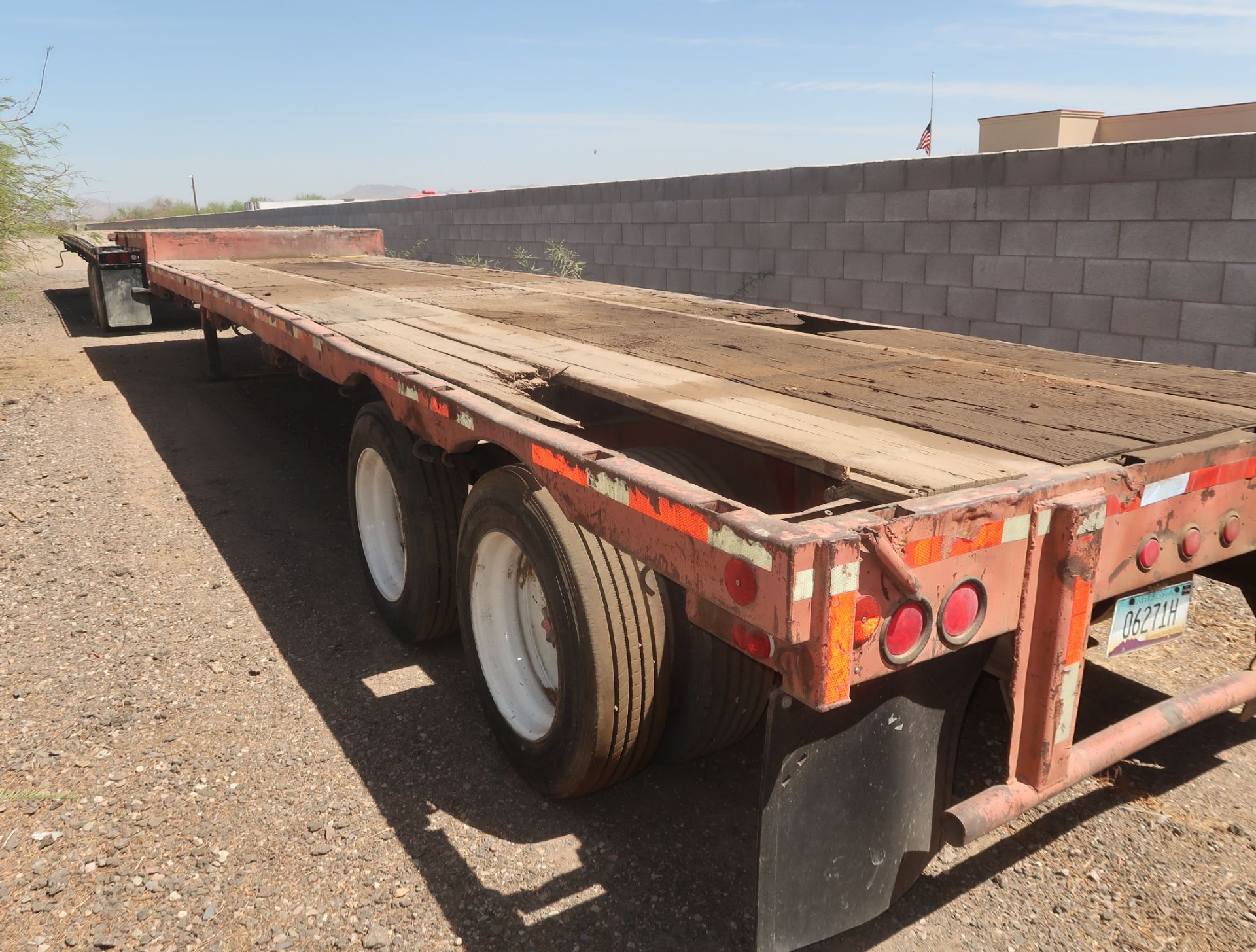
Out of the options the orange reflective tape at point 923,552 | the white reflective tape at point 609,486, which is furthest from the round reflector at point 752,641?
the white reflective tape at point 609,486

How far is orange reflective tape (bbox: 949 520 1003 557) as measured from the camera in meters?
1.88

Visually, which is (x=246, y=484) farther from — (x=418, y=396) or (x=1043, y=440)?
(x=1043, y=440)

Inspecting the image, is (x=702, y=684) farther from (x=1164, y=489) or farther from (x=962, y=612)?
(x=1164, y=489)

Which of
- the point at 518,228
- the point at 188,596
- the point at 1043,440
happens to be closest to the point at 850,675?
the point at 1043,440

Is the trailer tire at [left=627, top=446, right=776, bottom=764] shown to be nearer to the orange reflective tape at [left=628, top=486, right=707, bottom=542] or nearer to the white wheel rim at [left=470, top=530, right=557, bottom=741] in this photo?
the white wheel rim at [left=470, top=530, right=557, bottom=741]

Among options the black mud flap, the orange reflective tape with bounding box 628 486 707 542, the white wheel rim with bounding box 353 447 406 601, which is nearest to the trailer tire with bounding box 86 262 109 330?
the white wheel rim with bounding box 353 447 406 601

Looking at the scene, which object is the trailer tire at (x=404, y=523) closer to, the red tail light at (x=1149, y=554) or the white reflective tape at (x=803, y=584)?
the white reflective tape at (x=803, y=584)

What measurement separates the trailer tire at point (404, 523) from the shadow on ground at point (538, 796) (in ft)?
0.63

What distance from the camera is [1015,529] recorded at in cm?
197

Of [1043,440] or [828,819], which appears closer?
[828,819]

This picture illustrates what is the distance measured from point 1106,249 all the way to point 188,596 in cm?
627

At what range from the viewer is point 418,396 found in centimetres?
333

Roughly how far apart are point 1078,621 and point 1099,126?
2682 cm

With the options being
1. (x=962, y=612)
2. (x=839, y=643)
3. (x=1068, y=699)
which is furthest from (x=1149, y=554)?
(x=839, y=643)
